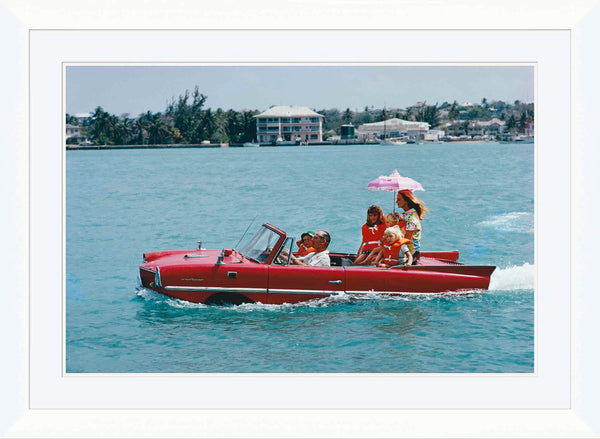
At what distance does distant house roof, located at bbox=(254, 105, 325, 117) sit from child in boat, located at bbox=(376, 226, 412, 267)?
38.9 m

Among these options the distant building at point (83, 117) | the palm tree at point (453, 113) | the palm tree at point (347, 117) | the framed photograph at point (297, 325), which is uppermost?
the palm tree at point (453, 113)

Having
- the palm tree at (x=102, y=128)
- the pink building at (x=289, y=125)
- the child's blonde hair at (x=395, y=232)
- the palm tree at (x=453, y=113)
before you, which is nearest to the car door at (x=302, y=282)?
the child's blonde hair at (x=395, y=232)

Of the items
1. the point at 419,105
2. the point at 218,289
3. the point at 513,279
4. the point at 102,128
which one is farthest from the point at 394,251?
the point at 419,105

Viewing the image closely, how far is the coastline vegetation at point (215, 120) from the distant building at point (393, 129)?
65 cm

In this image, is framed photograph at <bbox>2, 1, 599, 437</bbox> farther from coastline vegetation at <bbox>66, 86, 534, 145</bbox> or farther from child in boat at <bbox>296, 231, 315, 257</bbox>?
coastline vegetation at <bbox>66, 86, 534, 145</bbox>

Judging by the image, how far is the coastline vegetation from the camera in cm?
4044

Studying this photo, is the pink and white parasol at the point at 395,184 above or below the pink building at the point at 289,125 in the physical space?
below

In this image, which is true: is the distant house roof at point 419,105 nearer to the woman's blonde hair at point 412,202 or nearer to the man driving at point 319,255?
the woman's blonde hair at point 412,202

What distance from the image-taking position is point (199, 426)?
8383 millimetres

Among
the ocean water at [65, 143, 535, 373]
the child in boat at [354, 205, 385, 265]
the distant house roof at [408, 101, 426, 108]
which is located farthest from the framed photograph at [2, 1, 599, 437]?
the distant house roof at [408, 101, 426, 108]

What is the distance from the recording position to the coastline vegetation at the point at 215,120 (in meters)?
40.4

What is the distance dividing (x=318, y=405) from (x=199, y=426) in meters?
1.46
